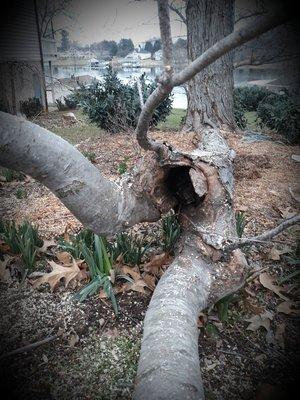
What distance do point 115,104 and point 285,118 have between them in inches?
155

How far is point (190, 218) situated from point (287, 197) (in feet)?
6.44

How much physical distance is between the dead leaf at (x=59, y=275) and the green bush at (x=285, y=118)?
5957mm

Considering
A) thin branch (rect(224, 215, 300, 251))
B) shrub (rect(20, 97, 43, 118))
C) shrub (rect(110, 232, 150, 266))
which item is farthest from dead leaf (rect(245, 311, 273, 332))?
shrub (rect(20, 97, 43, 118))

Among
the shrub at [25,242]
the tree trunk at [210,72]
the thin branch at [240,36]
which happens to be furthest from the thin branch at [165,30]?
the tree trunk at [210,72]

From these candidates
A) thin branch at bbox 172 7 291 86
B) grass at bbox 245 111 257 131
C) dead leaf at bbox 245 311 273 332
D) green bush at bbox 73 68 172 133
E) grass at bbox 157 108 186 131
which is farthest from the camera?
grass at bbox 245 111 257 131

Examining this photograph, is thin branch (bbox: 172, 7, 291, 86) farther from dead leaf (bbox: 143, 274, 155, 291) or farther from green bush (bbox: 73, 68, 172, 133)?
green bush (bbox: 73, 68, 172, 133)

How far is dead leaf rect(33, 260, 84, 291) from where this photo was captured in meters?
2.43

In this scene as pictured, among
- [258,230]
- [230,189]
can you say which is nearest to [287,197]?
[258,230]

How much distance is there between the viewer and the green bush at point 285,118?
673 centimetres

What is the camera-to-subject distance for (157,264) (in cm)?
262

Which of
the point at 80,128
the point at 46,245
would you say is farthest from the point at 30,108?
the point at 46,245

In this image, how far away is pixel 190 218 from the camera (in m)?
2.72

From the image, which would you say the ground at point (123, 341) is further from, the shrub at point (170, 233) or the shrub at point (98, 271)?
the shrub at point (170, 233)

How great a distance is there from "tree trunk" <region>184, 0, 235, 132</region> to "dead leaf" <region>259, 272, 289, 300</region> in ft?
10.3
